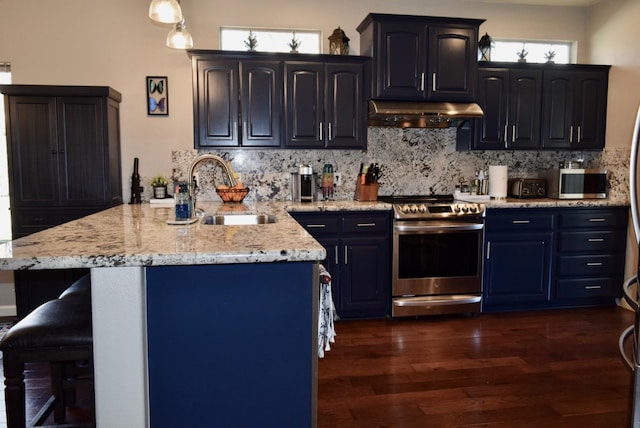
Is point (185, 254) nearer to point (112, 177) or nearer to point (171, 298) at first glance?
point (171, 298)

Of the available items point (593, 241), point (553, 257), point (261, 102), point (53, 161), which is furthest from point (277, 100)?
point (593, 241)

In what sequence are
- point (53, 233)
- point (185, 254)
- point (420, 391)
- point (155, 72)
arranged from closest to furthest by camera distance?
point (185, 254)
point (53, 233)
point (420, 391)
point (155, 72)

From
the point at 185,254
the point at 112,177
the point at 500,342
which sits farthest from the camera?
the point at 112,177

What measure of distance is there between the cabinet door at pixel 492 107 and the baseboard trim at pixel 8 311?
4.42 meters

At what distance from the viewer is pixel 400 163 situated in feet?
15.3

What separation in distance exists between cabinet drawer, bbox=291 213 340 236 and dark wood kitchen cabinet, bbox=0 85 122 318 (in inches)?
62.9

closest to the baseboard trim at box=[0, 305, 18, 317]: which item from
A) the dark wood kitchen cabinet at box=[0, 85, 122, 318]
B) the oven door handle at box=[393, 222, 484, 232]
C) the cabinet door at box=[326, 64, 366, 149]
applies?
the dark wood kitchen cabinet at box=[0, 85, 122, 318]

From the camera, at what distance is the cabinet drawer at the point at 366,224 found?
391 centimetres

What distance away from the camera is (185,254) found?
160 cm

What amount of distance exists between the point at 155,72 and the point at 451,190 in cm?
303

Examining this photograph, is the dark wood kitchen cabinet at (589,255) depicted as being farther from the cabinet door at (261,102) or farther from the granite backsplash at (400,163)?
the cabinet door at (261,102)

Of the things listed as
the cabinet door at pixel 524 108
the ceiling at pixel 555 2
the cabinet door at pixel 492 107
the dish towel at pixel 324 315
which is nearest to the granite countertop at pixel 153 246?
the dish towel at pixel 324 315

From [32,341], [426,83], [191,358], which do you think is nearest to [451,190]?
[426,83]

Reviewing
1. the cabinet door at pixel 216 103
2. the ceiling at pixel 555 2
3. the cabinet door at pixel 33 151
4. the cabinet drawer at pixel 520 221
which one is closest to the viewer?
the cabinet door at pixel 33 151
